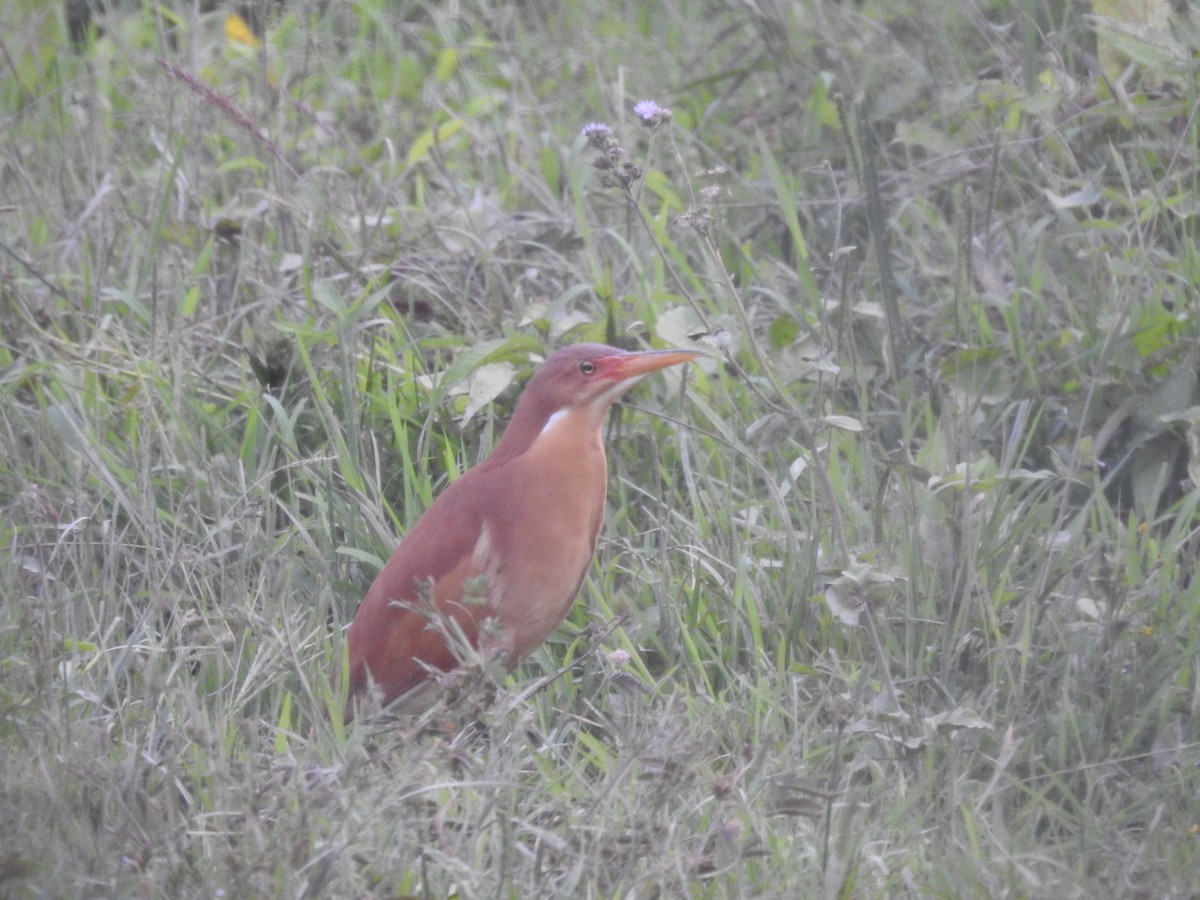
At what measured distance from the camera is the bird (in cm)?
354

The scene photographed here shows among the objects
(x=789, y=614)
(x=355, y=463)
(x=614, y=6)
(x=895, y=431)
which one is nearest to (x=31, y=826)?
(x=355, y=463)

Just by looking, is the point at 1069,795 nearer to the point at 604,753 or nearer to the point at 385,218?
the point at 604,753

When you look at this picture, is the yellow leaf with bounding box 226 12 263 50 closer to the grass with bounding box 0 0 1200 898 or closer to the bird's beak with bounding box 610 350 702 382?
the grass with bounding box 0 0 1200 898

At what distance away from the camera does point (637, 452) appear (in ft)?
14.9

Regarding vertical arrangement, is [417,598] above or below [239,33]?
below

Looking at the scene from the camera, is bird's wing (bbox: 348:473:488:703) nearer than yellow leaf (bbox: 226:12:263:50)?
Yes

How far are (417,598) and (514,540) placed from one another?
0.81ft

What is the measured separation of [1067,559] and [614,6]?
14.1 feet

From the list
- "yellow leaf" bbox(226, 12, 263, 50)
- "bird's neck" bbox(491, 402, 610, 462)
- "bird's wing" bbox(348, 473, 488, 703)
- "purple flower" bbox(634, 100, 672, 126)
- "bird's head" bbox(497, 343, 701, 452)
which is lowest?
"bird's wing" bbox(348, 473, 488, 703)

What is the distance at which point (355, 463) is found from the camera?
13.3 ft

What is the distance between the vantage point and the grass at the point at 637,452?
2.90 m

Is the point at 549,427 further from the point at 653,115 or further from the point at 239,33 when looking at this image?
the point at 239,33

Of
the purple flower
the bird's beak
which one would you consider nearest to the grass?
the purple flower

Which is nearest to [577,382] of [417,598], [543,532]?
[543,532]
